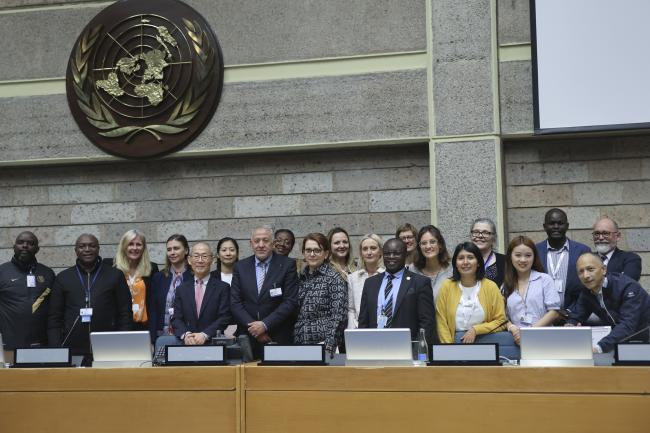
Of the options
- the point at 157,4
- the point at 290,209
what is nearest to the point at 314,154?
the point at 290,209

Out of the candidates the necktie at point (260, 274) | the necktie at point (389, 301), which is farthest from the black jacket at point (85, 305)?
the necktie at point (389, 301)

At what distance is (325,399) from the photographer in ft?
12.7

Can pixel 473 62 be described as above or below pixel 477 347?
above

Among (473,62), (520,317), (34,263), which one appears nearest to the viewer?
(520,317)

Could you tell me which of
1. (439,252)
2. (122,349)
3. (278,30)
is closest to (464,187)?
(439,252)

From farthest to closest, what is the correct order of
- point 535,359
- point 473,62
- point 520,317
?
point 473,62
point 520,317
point 535,359

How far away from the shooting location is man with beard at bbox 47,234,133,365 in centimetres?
585

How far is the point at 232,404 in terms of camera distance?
3963mm

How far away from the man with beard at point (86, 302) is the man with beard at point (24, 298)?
36 centimetres

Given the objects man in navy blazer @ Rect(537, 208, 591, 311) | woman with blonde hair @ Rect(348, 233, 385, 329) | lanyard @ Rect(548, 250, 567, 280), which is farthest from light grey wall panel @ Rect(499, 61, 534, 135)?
woman with blonde hair @ Rect(348, 233, 385, 329)

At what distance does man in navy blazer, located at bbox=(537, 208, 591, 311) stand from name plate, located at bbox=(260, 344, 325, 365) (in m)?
2.36

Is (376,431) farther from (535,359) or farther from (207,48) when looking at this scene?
(207,48)

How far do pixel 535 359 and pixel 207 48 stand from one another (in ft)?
16.8

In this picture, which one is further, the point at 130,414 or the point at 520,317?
the point at 520,317
